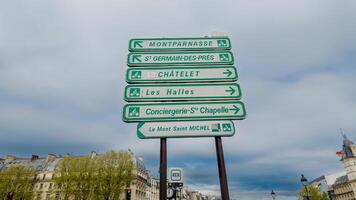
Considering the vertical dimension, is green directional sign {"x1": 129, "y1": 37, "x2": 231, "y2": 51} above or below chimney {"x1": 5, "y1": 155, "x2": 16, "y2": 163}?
below

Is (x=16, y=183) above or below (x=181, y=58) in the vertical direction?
above

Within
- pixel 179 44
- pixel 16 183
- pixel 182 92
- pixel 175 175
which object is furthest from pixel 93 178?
pixel 182 92

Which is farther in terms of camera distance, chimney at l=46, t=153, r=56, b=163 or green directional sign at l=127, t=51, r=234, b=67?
chimney at l=46, t=153, r=56, b=163

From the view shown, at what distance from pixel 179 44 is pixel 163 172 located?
332 cm

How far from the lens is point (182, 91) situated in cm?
546

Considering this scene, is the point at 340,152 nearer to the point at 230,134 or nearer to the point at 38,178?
the point at 38,178

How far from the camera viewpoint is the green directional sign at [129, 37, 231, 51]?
19.8 feet

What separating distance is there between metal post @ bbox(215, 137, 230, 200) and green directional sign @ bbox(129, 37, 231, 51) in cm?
249

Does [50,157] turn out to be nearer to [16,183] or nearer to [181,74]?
[16,183]

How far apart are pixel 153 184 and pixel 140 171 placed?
14082 mm

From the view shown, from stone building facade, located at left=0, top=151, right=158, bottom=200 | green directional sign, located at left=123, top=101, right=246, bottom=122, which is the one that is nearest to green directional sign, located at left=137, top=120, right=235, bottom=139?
green directional sign, located at left=123, top=101, right=246, bottom=122

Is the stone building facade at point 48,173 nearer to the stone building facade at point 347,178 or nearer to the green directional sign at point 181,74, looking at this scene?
the green directional sign at point 181,74

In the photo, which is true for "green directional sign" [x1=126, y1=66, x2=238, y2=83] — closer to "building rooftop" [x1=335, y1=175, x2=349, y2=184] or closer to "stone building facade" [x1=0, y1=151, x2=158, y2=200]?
"stone building facade" [x1=0, y1=151, x2=158, y2=200]

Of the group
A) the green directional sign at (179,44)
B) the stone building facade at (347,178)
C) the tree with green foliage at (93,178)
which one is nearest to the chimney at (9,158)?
the tree with green foliage at (93,178)
